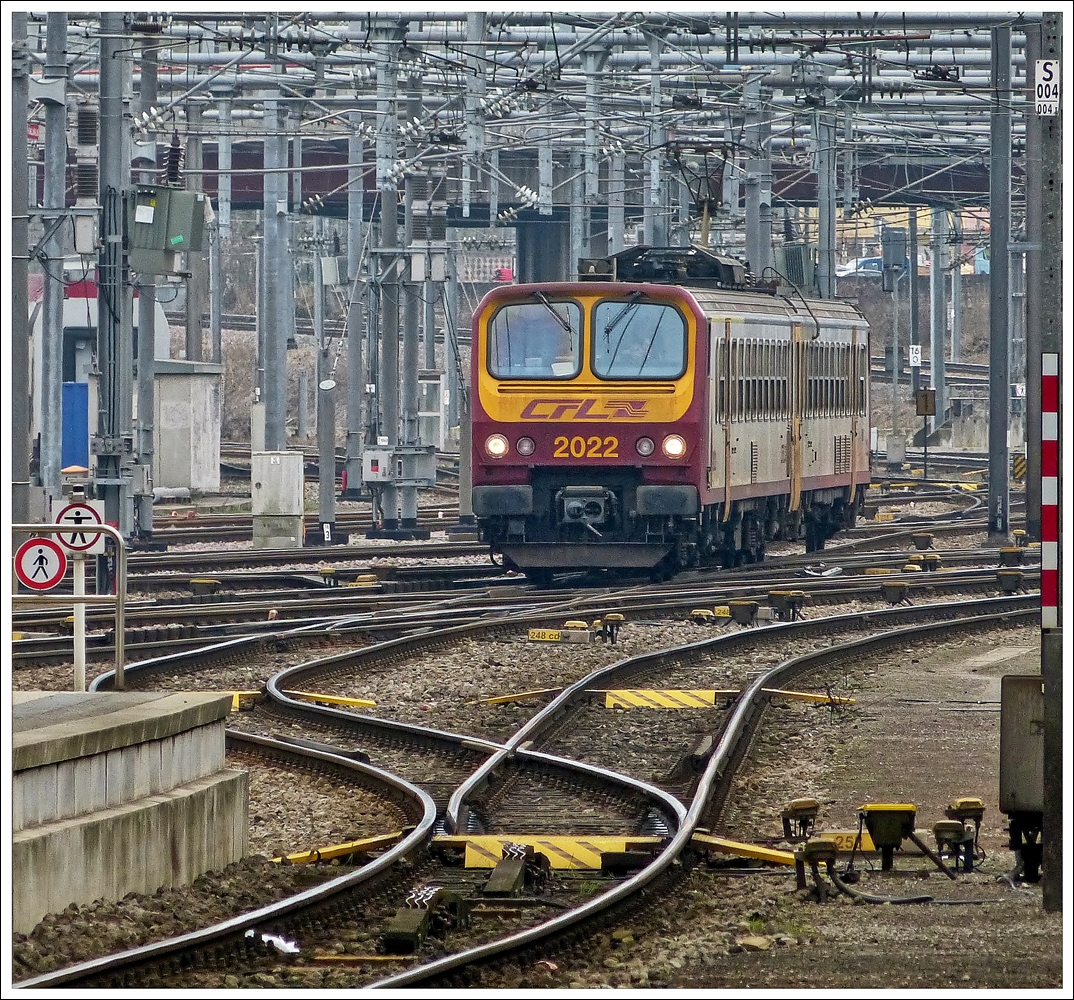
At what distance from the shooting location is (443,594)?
19.5 meters

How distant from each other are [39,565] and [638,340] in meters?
8.46

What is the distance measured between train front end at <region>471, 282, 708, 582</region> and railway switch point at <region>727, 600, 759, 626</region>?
2.04 meters

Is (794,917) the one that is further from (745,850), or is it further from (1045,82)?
(1045,82)

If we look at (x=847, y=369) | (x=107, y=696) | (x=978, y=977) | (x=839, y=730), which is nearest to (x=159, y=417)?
(x=847, y=369)

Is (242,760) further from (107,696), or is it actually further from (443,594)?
(443,594)

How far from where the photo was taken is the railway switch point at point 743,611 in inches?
Result: 696

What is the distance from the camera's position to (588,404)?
1977cm

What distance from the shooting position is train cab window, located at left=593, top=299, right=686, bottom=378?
19.6 m

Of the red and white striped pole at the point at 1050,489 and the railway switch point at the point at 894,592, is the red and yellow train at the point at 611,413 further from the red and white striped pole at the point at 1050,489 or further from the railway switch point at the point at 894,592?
the red and white striped pole at the point at 1050,489

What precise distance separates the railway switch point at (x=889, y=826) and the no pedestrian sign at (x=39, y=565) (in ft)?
Answer: 19.9

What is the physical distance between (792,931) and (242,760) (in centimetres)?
460

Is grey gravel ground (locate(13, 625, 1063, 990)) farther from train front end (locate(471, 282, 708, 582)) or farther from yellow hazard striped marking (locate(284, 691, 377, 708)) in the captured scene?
train front end (locate(471, 282, 708, 582))

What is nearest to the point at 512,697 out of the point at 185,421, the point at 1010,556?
the point at 1010,556

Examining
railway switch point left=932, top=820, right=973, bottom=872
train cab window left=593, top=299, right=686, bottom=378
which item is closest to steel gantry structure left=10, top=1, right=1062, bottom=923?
railway switch point left=932, top=820, right=973, bottom=872
